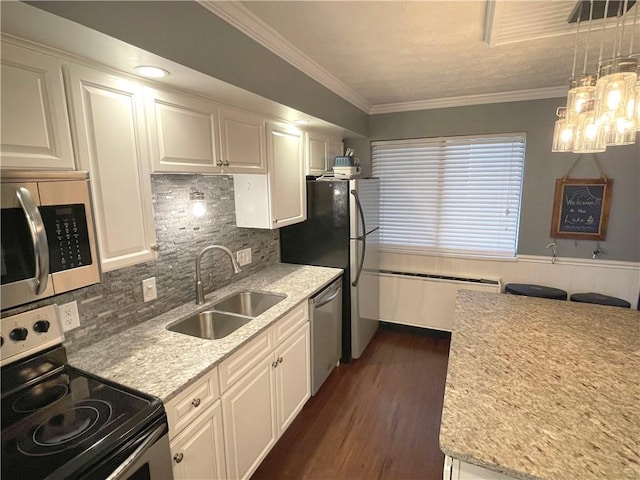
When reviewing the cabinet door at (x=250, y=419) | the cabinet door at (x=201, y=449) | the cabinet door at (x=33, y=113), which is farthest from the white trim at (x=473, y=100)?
the cabinet door at (x=201, y=449)

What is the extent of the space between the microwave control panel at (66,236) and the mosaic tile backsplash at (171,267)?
0.33m

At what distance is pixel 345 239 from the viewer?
2846 millimetres

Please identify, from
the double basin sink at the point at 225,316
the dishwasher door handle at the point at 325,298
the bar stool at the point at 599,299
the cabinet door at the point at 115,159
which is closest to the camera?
the cabinet door at the point at 115,159

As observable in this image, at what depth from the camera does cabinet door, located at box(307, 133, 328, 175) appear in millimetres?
2880

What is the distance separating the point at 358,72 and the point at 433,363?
103 inches

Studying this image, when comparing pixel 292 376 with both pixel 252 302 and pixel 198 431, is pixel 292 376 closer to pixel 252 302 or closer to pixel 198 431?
pixel 252 302

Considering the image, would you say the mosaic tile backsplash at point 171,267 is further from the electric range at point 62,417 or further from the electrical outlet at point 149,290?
the electric range at point 62,417

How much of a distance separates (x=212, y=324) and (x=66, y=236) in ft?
3.49

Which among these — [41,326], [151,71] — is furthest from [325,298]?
[151,71]

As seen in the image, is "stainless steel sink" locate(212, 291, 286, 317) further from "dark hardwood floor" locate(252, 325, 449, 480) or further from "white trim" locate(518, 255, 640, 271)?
"white trim" locate(518, 255, 640, 271)

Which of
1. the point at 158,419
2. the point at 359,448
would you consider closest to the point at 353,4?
the point at 158,419

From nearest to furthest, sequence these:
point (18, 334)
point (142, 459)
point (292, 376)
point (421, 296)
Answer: point (142, 459), point (18, 334), point (292, 376), point (421, 296)

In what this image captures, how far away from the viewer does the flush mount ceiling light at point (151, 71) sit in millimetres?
1288

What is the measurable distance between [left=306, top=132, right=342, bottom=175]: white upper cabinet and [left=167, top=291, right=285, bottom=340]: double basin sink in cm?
119
